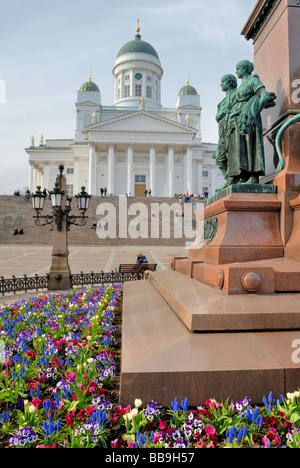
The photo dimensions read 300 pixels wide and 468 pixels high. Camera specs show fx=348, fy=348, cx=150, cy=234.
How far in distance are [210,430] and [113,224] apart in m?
31.9

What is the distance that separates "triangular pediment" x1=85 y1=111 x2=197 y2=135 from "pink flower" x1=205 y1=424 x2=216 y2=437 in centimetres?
5428

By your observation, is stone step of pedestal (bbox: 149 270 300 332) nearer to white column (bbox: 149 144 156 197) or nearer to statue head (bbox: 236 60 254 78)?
statue head (bbox: 236 60 254 78)

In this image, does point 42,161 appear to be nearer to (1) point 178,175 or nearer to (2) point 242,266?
(1) point 178,175

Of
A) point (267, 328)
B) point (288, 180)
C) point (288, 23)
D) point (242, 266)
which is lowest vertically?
point (267, 328)

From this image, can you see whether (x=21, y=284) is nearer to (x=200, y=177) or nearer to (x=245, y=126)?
(x=245, y=126)

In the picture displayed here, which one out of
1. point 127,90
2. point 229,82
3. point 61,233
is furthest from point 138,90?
point 229,82

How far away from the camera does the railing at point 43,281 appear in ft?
30.3

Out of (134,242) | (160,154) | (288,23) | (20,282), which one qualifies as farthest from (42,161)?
(288,23)

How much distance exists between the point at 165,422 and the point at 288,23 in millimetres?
4952

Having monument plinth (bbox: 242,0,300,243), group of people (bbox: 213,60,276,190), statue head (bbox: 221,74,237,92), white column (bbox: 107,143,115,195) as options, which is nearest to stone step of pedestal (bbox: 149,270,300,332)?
monument plinth (bbox: 242,0,300,243)

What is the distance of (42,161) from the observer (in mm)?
62969

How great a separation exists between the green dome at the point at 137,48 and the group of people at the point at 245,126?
232ft

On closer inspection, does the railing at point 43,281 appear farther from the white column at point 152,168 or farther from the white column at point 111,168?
the white column at point 111,168

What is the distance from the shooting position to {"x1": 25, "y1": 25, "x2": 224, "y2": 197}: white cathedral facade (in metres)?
53.9
